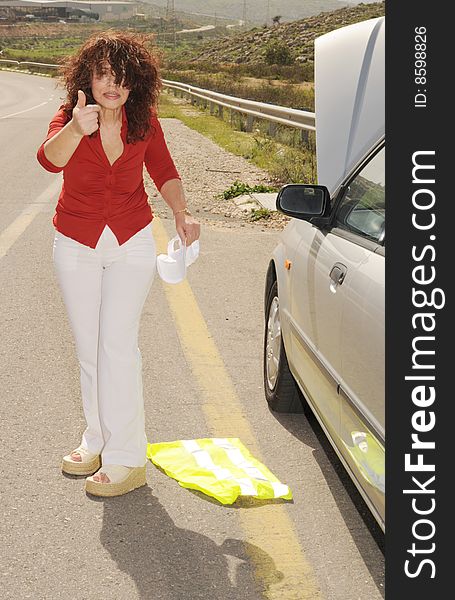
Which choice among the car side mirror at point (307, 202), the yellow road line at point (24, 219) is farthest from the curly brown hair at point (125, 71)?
the yellow road line at point (24, 219)

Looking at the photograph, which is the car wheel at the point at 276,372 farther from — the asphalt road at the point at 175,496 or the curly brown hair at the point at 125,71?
Answer: the curly brown hair at the point at 125,71

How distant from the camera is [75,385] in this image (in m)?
5.81

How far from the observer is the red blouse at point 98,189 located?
4152 mm

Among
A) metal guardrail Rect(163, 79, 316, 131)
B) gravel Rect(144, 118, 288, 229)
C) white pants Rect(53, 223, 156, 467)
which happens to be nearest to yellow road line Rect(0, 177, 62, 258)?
gravel Rect(144, 118, 288, 229)

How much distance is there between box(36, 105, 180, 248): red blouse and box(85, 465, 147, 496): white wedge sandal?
3.02ft

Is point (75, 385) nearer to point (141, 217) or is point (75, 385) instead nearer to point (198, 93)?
point (141, 217)

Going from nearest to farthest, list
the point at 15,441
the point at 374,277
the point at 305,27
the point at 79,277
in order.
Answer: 1. the point at 374,277
2. the point at 79,277
3. the point at 15,441
4. the point at 305,27

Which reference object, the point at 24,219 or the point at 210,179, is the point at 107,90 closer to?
the point at 24,219

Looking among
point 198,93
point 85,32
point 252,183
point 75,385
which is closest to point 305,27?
point 198,93

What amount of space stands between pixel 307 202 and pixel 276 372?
4.05ft

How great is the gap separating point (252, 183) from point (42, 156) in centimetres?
1068

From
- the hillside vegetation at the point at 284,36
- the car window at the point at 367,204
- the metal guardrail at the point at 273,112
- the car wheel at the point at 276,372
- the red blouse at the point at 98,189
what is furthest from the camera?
the hillside vegetation at the point at 284,36

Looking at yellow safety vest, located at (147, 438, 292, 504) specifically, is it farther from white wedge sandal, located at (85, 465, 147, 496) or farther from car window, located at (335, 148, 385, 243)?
car window, located at (335, 148, 385, 243)

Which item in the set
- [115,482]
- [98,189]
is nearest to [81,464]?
[115,482]
